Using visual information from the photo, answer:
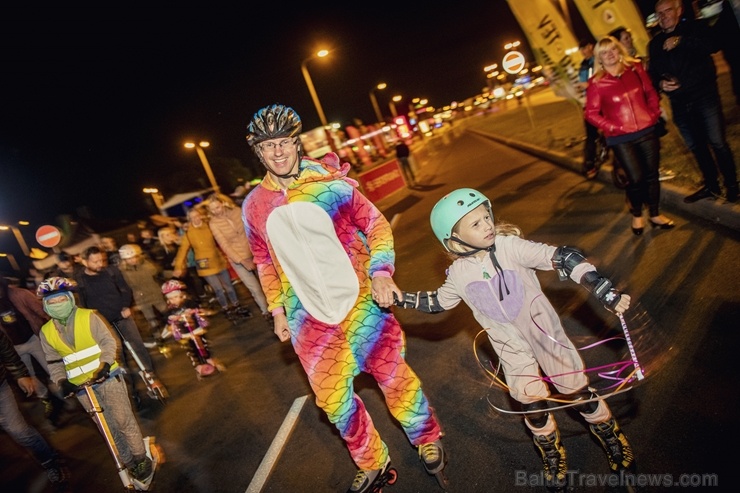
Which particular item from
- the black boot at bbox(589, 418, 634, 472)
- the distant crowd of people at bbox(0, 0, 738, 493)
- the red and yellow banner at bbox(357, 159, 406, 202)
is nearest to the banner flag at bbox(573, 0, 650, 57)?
the distant crowd of people at bbox(0, 0, 738, 493)

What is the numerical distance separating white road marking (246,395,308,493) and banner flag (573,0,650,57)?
315 inches

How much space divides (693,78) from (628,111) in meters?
0.75

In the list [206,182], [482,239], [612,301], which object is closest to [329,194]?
[482,239]

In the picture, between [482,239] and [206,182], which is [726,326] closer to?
[482,239]

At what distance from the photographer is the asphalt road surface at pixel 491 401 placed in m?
2.77

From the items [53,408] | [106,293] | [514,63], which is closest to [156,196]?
[514,63]

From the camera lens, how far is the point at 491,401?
3768 millimetres

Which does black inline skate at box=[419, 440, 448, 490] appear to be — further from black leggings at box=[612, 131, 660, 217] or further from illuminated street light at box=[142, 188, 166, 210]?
illuminated street light at box=[142, 188, 166, 210]

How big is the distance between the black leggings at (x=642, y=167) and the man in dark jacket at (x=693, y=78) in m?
A: 0.50

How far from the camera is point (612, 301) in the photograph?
2.18 metres

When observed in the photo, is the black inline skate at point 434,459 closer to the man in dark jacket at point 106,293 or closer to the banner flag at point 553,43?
the man in dark jacket at point 106,293

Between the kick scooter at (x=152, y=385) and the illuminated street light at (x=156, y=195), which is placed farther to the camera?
the illuminated street light at (x=156, y=195)

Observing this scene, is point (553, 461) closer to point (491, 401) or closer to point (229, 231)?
point (491, 401)

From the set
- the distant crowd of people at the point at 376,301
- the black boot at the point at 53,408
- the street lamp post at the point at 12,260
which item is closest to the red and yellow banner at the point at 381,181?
the black boot at the point at 53,408
